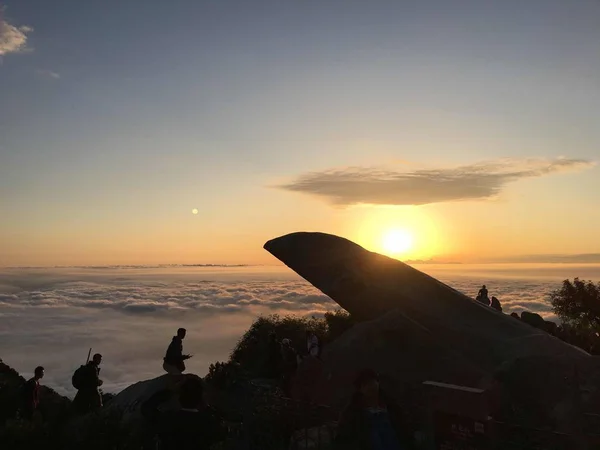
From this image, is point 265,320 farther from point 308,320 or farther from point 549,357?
point 549,357

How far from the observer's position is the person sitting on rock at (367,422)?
6188 mm

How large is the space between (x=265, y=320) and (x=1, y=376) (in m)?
14.9

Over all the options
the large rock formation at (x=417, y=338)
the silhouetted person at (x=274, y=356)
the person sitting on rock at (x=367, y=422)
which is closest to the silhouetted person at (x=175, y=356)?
the large rock formation at (x=417, y=338)

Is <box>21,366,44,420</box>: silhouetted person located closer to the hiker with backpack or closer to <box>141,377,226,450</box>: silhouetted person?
the hiker with backpack

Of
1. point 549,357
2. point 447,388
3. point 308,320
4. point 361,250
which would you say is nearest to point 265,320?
point 308,320

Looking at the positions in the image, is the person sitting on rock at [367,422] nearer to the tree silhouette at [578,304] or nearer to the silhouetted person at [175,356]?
the silhouetted person at [175,356]

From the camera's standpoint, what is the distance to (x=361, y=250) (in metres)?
23.3

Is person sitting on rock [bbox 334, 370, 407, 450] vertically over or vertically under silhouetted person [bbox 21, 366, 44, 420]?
over

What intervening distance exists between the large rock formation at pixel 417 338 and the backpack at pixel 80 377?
21.8 ft

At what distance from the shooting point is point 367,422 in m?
6.23

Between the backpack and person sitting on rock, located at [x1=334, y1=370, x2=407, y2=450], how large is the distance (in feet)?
31.9

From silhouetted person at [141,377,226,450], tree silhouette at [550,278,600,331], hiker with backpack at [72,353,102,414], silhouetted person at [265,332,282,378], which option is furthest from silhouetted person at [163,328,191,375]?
tree silhouette at [550,278,600,331]

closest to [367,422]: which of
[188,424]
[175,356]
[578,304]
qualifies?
[188,424]

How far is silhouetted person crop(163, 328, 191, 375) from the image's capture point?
13695 millimetres
